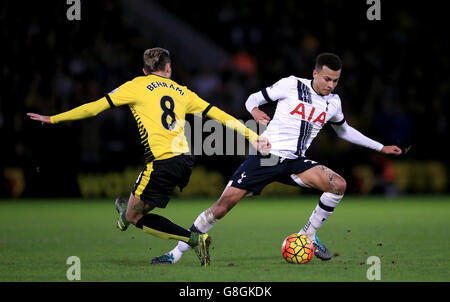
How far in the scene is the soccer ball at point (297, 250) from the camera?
24.7ft

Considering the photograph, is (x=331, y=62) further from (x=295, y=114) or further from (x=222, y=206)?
(x=222, y=206)

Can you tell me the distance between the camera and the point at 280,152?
26.7 feet

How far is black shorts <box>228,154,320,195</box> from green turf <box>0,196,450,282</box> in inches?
29.7

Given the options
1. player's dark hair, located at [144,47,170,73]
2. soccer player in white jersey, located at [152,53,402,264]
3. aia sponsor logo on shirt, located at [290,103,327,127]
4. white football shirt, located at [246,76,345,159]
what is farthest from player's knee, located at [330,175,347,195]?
player's dark hair, located at [144,47,170,73]

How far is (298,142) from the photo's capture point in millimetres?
8180

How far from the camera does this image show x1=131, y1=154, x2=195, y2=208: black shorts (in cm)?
727

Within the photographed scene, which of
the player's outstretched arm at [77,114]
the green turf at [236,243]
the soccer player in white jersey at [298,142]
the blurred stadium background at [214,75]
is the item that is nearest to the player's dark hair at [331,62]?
the soccer player in white jersey at [298,142]

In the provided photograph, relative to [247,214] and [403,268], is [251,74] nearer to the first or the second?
[247,214]

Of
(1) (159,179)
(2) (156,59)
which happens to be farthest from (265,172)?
(2) (156,59)

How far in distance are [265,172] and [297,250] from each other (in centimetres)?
93

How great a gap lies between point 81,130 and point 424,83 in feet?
30.3

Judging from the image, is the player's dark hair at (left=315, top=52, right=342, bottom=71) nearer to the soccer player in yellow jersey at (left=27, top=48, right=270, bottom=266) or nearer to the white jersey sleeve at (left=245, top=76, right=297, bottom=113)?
the white jersey sleeve at (left=245, top=76, right=297, bottom=113)

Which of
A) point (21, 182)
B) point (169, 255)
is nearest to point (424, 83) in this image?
point (21, 182)

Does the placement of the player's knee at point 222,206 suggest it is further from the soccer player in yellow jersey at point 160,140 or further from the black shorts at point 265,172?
the soccer player in yellow jersey at point 160,140
